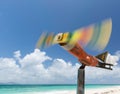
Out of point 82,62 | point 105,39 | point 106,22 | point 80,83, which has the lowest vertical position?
point 80,83

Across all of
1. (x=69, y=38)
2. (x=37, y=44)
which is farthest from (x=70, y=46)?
(x=37, y=44)

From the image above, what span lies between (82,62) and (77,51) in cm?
86

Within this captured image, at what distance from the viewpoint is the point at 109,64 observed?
1313cm

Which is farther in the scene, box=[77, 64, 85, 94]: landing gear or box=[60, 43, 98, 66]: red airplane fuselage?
box=[77, 64, 85, 94]: landing gear

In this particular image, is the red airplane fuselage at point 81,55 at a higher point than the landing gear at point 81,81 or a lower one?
higher

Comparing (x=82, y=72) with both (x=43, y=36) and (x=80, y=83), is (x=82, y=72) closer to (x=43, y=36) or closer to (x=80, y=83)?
(x=80, y=83)

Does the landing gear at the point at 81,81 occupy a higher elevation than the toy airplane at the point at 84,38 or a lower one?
lower

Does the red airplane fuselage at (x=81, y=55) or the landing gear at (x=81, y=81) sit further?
the landing gear at (x=81, y=81)

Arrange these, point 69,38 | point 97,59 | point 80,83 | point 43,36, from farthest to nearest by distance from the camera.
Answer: point 97,59 < point 43,36 < point 80,83 < point 69,38

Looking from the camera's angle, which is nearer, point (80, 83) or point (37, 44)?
point (80, 83)

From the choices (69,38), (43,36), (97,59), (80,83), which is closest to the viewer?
(69,38)

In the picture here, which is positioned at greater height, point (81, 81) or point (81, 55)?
point (81, 55)

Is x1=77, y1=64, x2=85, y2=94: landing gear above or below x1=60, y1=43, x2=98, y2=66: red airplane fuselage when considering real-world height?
below

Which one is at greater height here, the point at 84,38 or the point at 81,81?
the point at 84,38
